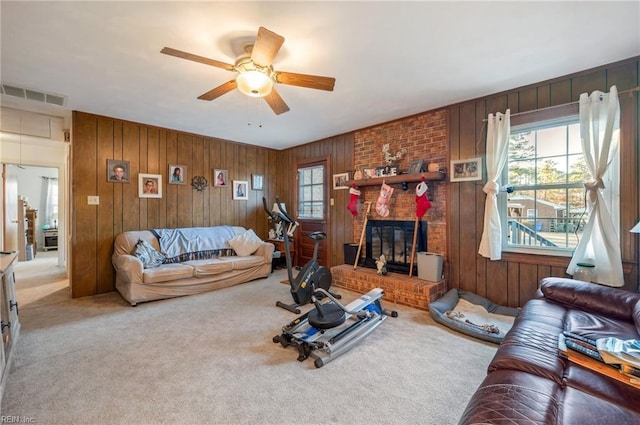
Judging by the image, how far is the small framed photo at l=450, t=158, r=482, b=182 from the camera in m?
3.37

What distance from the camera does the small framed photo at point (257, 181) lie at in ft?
19.0

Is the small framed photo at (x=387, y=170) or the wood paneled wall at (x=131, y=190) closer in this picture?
the wood paneled wall at (x=131, y=190)

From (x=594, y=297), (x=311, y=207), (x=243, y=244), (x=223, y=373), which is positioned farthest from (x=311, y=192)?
(x=594, y=297)

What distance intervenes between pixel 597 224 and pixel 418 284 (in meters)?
1.78

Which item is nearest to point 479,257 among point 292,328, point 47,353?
point 292,328

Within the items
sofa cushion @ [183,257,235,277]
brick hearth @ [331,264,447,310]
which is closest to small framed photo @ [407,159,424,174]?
brick hearth @ [331,264,447,310]

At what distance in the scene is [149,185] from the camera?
447 cm

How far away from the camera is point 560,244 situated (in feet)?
9.70

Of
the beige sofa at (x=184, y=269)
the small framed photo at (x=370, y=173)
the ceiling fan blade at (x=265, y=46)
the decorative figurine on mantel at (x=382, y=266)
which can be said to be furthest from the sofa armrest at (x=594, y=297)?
the beige sofa at (x=184, y=269)

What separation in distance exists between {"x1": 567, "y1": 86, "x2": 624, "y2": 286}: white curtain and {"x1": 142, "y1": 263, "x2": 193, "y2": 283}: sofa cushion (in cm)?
443

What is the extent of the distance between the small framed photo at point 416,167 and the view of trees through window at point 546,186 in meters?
0.99

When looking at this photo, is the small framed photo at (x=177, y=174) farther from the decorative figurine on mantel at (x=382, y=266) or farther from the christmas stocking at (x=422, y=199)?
the christmas stocking at (x=422, y=199)

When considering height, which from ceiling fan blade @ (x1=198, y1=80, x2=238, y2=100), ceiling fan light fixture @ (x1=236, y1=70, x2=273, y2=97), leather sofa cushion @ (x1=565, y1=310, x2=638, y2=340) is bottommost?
leather sofa cushion @ (x1=565, y1=310, x2=638, y2=340)

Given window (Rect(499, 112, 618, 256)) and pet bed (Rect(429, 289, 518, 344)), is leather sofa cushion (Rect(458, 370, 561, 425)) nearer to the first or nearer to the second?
pet bed (Rect(429, 289, 518, 344))
